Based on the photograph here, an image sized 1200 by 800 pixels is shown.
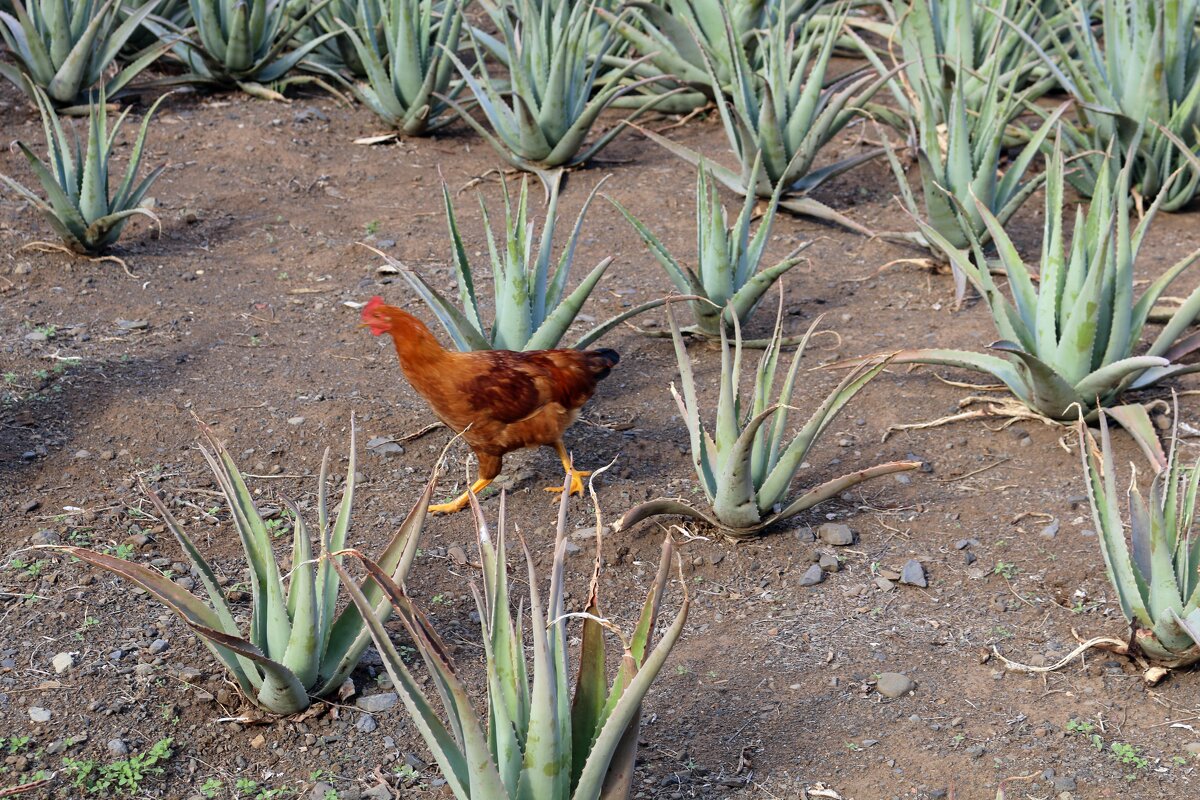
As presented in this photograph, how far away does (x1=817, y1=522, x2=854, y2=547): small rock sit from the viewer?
11.4 feet

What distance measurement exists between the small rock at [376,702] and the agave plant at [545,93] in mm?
3463

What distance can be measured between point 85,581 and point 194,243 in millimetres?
2614

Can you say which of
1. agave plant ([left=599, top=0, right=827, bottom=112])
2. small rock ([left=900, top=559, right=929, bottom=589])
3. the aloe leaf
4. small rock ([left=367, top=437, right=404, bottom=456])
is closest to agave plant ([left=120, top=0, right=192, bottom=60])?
agave plant ([left=599, top=0, right=827, bottom=112])

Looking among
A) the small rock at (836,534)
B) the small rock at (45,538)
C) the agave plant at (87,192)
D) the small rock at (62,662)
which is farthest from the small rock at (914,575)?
the agave plant at (87,192)

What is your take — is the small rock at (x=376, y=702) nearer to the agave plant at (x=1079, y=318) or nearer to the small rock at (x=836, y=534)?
the small rock at (x=836, y=534)

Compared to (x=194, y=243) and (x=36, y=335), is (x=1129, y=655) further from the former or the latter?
(x=194, y=243)

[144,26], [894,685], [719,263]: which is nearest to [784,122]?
[719,263]

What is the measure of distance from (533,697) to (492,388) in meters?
1.63

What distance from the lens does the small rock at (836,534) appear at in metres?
3.48

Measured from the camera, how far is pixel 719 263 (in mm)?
4453

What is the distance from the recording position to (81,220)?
5.07 m

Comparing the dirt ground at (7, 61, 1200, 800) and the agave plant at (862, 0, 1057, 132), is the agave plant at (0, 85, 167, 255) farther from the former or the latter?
the agave plant at (862, 0, 1057, 132)

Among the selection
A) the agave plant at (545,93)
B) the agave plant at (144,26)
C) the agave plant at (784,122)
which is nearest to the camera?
the agave plant at (784,122)

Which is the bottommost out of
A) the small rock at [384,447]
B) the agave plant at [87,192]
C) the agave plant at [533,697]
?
the small rock at [384,447]
